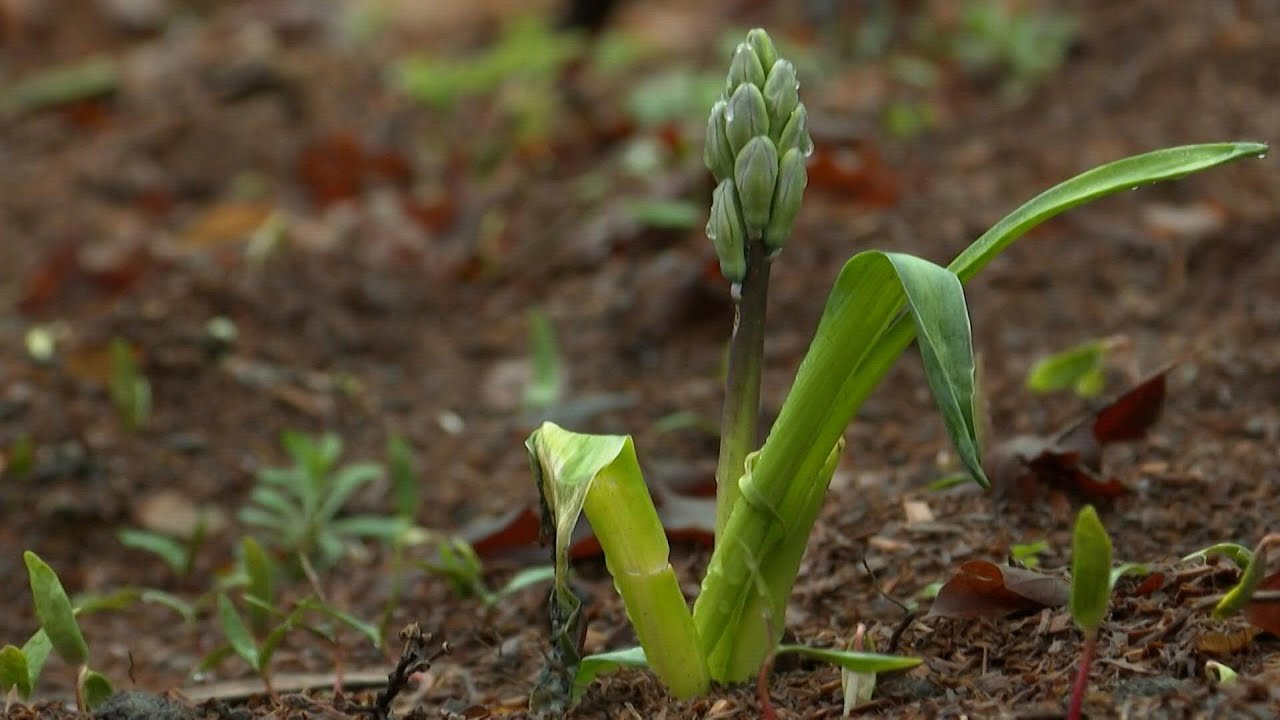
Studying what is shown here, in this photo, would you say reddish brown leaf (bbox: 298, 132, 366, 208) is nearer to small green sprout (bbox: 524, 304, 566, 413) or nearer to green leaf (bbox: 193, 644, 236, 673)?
small green sprout (bbox: 524, 304, 566, 413)

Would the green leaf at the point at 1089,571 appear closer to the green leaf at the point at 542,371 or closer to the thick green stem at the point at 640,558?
the thick green stem at the point at 640,558

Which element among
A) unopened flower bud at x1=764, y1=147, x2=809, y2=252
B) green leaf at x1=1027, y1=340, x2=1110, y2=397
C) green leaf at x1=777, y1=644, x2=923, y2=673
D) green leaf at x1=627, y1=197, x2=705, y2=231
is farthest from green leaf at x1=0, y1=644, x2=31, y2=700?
green leaf at x1=627, y1=197, x2=705, y2=231

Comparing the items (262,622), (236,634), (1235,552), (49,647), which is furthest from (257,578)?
(1235,552)

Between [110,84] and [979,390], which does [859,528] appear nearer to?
[979,390]

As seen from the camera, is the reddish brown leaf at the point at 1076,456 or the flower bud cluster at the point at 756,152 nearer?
the flower bud cluster at the point at 756,152

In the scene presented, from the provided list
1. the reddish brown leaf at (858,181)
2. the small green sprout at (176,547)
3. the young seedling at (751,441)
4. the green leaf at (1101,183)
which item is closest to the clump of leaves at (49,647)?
the young seedling at (751,441)

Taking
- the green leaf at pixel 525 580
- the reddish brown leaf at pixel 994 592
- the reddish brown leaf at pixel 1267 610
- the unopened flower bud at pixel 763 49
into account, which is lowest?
the green leaf at pixel 525 580
